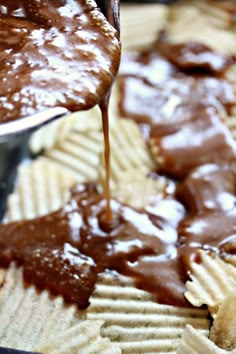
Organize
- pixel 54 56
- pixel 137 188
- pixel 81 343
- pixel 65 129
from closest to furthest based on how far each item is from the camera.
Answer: pixel 54 56, pixel 81 343, pixel 137 188, pixel 65 129

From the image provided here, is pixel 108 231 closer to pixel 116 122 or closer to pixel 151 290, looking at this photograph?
pixel 151 290

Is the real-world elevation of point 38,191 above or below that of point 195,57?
below

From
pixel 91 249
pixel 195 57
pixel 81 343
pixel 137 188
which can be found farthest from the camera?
pixel 195 57

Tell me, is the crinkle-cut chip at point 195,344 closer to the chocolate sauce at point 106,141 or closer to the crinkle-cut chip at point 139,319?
the crinkle-cut chip at point 139,319

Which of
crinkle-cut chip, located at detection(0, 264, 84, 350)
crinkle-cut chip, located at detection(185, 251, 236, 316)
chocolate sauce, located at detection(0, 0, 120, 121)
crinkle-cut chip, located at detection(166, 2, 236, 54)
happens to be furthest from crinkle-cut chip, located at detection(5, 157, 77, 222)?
crinkle-cut chip, located at detection(166, 2, 236, 54)

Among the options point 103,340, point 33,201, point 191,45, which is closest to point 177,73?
point 191,45

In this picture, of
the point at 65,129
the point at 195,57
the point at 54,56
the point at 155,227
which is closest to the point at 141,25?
the point at 195,57

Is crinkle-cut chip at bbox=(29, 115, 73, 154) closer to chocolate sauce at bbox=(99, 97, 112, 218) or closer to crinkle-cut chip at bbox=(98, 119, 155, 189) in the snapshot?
crinkle-cut chip at bbox=(98, 119, 155, 189)

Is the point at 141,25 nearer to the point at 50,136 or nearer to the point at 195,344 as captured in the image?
the point at 50,136
